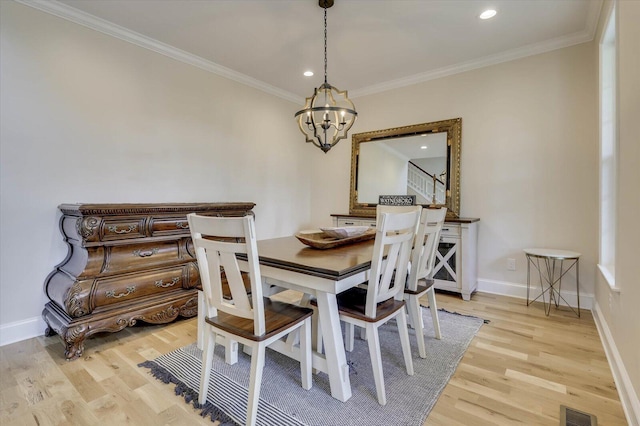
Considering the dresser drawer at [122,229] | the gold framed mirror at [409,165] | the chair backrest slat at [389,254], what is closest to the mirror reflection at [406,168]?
the gold framed mirror at [409,165]

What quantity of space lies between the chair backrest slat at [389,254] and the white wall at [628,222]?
1.03 m

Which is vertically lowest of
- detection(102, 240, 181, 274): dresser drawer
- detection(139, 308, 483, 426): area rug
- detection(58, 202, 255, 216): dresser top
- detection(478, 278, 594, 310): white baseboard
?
detection(139, 308, 483, 426): area rug

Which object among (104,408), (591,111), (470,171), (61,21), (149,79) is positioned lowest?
(104,408)

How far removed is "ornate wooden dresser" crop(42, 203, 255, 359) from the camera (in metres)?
2.07

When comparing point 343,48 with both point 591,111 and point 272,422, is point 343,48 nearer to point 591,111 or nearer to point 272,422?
point 591,111

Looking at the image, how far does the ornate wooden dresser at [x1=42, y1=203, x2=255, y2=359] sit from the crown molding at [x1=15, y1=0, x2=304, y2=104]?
5.21 feet

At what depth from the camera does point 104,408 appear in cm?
153

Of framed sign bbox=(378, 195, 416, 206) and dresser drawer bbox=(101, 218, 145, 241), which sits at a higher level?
framed sign bbox=(378, 195, 416, 206)

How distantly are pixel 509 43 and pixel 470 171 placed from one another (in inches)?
53.2

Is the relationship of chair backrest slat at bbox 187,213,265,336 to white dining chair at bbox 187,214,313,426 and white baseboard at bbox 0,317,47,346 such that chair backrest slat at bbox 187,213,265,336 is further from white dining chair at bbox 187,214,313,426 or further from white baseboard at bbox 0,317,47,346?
white baseboard at bbox 0,317,47,346

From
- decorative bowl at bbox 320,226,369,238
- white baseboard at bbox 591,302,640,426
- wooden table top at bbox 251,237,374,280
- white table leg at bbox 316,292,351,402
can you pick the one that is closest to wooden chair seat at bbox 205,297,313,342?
white table leg at bbox 316,292,351,402

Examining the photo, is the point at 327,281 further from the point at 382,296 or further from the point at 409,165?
the point at 409,165

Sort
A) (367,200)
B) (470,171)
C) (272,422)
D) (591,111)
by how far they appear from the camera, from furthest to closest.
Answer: (367,200), (470,171), (591,111), (272,422)

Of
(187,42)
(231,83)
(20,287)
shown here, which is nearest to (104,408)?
(20,287)
